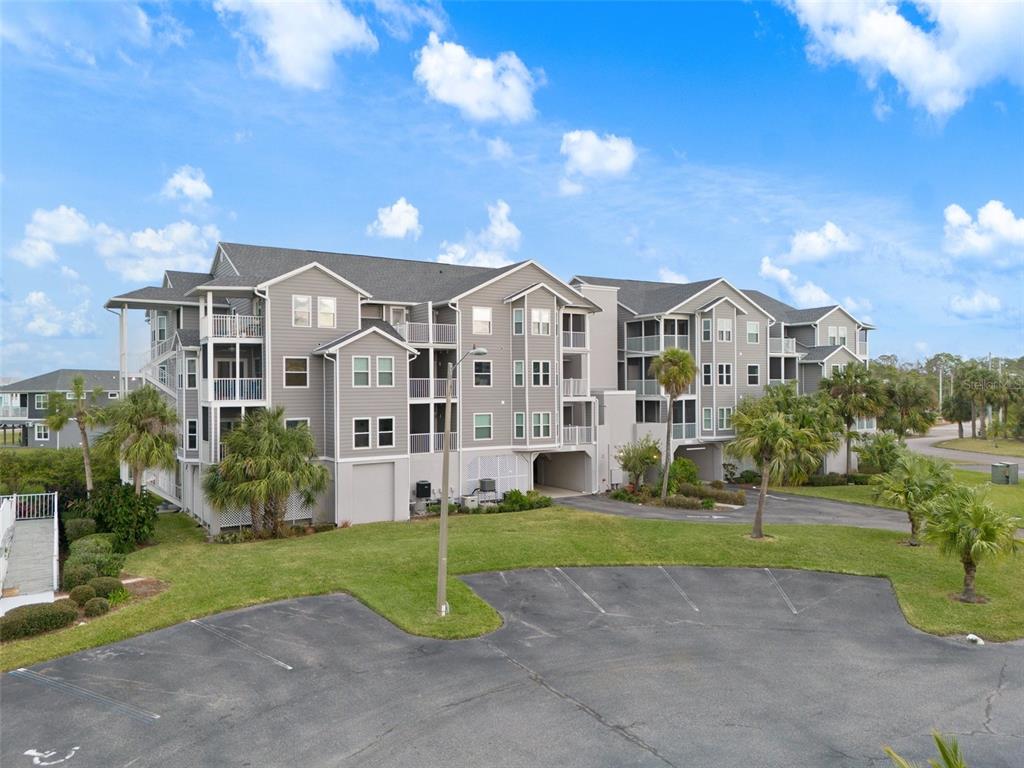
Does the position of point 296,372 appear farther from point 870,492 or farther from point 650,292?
point 870,492

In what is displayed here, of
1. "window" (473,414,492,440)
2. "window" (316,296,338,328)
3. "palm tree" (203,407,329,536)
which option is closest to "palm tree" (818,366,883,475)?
"window" (473,414,492,440)

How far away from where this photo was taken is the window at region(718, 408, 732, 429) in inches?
1820

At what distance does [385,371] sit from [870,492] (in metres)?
29.5

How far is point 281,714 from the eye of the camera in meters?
13.4

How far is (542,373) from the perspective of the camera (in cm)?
3894

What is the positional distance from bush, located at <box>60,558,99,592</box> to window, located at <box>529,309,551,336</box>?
23709mm

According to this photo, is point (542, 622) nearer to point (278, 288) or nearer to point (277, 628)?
point (277, 628)

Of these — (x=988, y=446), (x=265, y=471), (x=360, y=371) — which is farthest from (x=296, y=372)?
(x=988, y=446)

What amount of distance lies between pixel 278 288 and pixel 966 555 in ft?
92.5

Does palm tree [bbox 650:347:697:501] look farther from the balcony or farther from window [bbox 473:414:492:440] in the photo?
the balcony

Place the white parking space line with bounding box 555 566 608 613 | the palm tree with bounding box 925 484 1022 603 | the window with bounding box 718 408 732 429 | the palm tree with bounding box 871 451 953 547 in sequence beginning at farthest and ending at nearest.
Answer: the window with bounding box 718 408 732 429
the palm tree with bounding box 871 451 953 547
the palm tree with bounding box 925 484 1022 603
the white parking space line with bounding box 555 566 608 613

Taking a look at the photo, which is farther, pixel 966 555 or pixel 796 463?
pixel 796 463

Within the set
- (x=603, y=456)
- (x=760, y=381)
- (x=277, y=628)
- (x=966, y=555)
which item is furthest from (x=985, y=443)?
(x=277, y=628)

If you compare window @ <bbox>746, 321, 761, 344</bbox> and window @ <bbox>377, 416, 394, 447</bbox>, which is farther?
window @ <bbox>746, 321, 761, 344</bbox>
